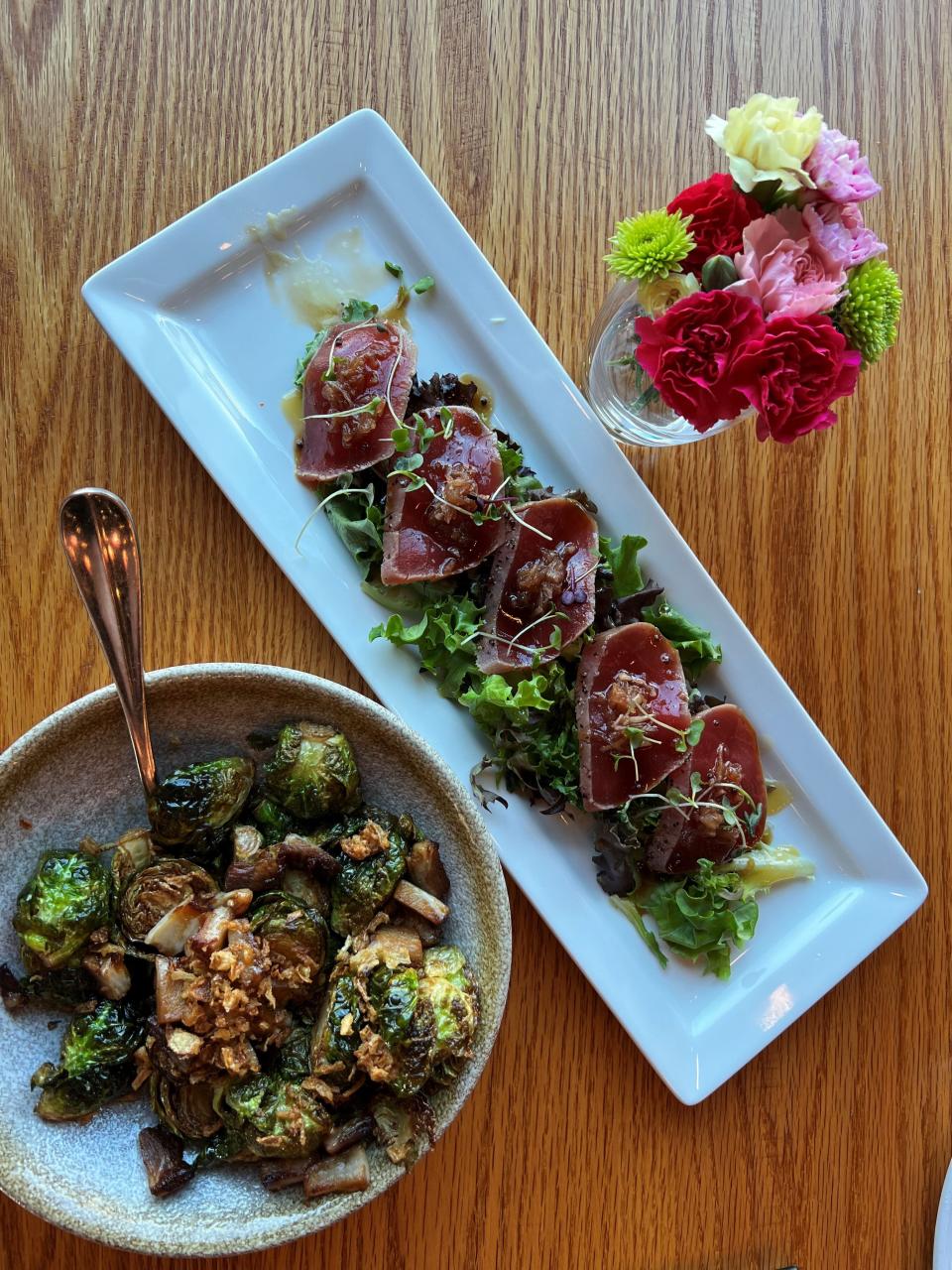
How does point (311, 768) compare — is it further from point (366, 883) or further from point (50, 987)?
point (50, 987)

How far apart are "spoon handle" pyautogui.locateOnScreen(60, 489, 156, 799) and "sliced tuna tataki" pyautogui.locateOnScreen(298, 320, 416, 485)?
61 centimetres

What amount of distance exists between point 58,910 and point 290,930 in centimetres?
47

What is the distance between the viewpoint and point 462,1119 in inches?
98.6

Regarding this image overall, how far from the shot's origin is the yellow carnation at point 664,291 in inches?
83.8

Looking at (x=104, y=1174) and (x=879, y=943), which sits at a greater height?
(x=104, y=1174)

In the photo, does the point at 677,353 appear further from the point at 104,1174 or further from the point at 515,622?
the point at 104,1174

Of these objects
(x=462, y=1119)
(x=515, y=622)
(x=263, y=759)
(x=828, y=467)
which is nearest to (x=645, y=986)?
(x=462, y=1119)

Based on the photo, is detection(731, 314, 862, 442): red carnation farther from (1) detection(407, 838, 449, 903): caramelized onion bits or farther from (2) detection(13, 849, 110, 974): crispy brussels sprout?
(2) detection(13, 849, 110, 974): crispy brussels sprout

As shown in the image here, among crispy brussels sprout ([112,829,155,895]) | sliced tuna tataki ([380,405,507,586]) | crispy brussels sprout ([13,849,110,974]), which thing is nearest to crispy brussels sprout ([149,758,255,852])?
crispy brussels sprout ([112,829,155,895])

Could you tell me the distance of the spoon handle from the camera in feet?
6.46

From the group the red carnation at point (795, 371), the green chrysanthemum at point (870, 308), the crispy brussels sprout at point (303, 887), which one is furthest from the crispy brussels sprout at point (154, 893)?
the green chrysanthemum at point (870, 308)

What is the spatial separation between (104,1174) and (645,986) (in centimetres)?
133

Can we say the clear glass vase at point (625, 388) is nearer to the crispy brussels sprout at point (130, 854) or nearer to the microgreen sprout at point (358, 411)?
the microgreen sprout at point (358, 411)

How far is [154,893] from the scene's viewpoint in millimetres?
2057
